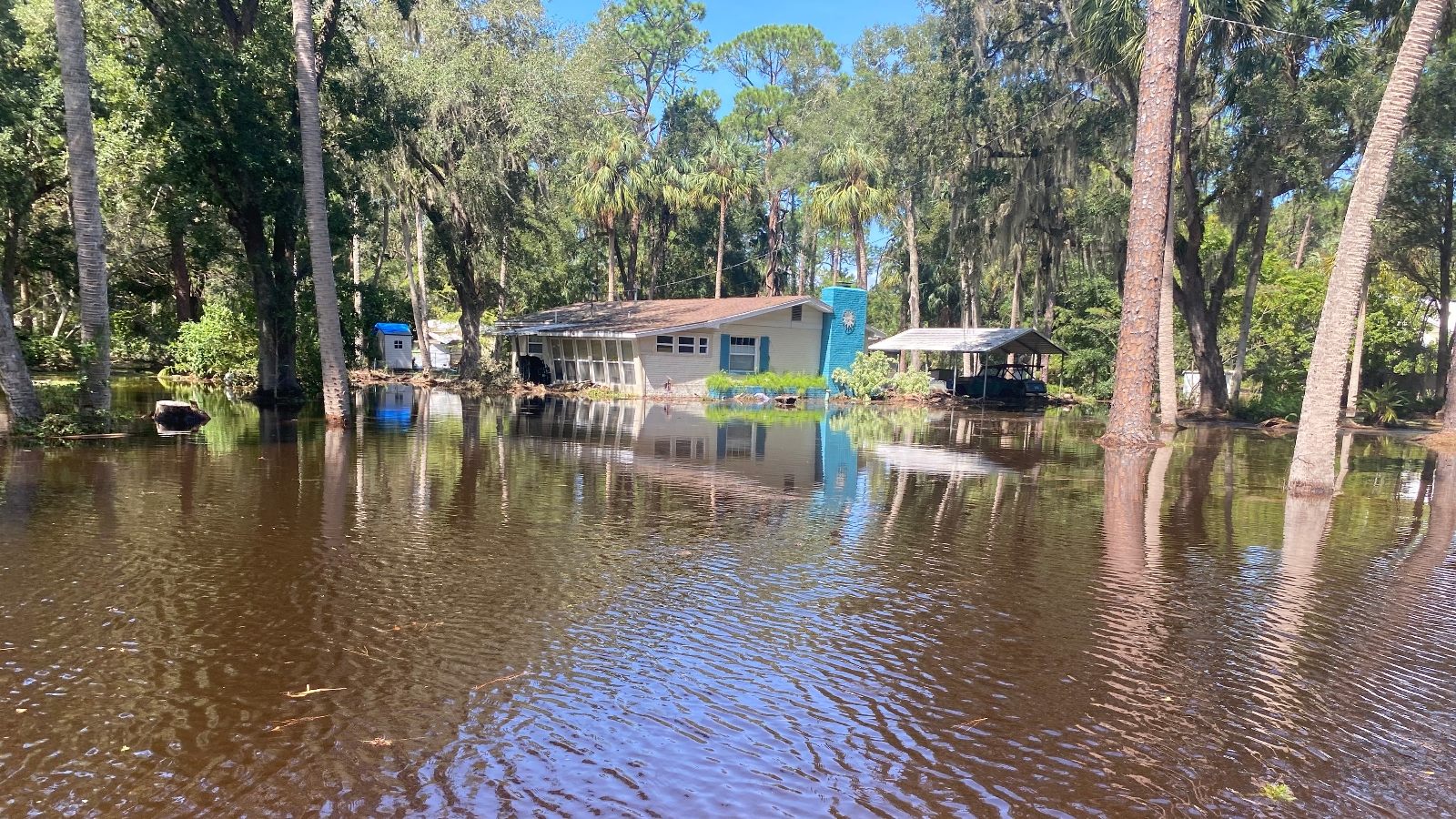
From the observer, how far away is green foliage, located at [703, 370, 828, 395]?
30.4 metres

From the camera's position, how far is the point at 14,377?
480 inches

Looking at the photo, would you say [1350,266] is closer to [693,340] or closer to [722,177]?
[693,340]

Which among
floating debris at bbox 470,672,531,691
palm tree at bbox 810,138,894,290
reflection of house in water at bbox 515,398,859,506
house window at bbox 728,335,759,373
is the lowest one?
floating debris at bbox 470,672,531,691

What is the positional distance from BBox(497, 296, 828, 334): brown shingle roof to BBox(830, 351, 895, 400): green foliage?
2643 mm

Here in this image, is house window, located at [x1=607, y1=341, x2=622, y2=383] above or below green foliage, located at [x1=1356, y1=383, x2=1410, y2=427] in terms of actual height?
above

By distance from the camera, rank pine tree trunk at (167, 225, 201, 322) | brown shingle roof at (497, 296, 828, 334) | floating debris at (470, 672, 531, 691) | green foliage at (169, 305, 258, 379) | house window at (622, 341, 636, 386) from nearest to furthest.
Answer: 1. floating debris at (470, 672, 531, 691)
2. green foliage at (169, 305, 258, 379)
3. pine tree trunk at (167, 225, 201, 322)
4. brown shingle roof at (497, 296, 828, 334)
5. house window at (622, 341, 636, 386)

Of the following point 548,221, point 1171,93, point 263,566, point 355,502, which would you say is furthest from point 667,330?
point 263,566

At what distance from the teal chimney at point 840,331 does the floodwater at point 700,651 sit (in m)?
22.4

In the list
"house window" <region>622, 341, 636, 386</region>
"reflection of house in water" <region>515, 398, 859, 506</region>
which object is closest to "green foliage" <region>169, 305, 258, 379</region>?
"reflection of house in water" <region>515, 398, 859, 506</region>

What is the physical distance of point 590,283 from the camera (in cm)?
4762

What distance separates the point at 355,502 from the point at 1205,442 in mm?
17897

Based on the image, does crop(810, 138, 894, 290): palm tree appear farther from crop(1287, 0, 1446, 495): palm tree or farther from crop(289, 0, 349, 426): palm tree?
crop(1287, 0, 1446, 495): palm tree

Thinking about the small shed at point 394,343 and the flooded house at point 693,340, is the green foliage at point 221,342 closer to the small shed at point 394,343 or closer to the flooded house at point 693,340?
the flooded house at point 693,340

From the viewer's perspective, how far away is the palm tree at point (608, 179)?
121 ft
